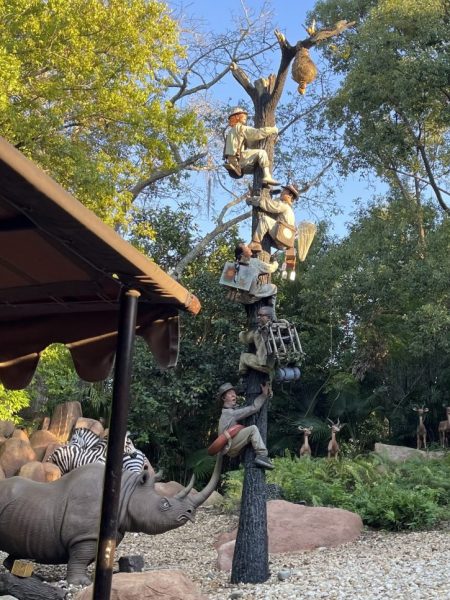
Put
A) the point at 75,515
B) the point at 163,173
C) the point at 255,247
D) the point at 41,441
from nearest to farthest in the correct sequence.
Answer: the point at 75,515, the point at 255,247, the point at 41,441, the point at 163,173

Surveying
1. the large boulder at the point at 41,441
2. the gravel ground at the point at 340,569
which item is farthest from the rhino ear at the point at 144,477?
the large boulder at the point at 41,441

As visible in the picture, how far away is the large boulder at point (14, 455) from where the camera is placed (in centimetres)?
1430

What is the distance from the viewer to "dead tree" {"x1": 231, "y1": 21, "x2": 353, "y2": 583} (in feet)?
24.8

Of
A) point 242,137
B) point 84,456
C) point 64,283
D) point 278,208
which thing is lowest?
point 84,456

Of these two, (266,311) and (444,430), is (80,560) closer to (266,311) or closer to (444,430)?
(266,311)

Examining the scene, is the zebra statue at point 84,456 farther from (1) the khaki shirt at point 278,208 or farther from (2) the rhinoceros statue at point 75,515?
(1) the khaki shirt at point 278,208

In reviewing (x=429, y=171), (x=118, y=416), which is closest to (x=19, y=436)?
(x=429, y=171)

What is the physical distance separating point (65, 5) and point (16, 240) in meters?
11.4

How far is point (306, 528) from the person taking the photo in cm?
991

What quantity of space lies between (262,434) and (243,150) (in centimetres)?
307

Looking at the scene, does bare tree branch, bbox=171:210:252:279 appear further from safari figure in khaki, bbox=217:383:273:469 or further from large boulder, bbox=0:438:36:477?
safari figure in khaki, bbox=217:383:273:469

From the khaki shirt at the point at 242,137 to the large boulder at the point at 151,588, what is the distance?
14.7 ft

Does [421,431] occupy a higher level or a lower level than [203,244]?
lower

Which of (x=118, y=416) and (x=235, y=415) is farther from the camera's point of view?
(x=235, y=415)
